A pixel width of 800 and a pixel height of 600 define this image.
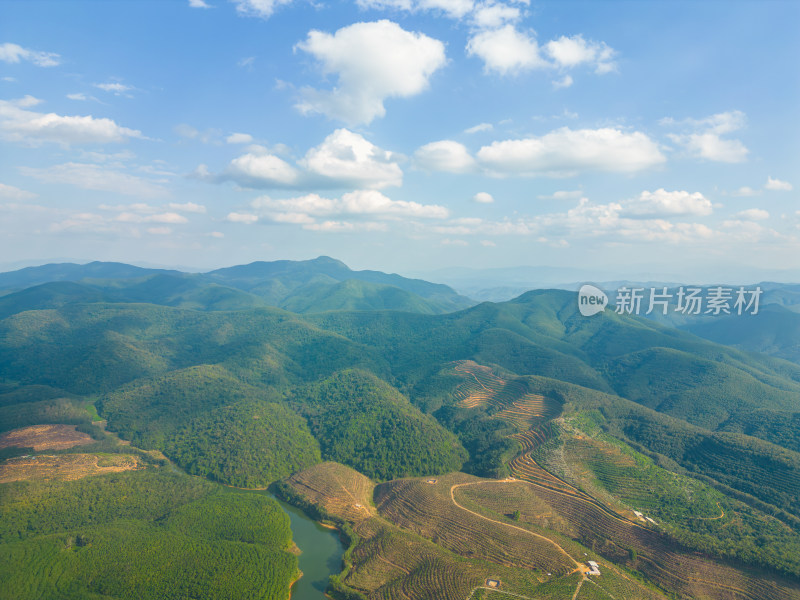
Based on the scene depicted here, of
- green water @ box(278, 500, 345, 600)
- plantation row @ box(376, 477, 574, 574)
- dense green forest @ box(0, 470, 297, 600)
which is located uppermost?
plantation row @ box(376, 477, 574, 574)

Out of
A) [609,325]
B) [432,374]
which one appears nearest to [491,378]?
[432,374]

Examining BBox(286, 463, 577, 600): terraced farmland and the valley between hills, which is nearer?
BBox(286, 463, 577, 600): terraced farmland

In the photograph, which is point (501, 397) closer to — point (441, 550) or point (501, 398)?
point (501, 398)

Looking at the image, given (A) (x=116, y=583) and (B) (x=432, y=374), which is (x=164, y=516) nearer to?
(A) (x=116, y=583)

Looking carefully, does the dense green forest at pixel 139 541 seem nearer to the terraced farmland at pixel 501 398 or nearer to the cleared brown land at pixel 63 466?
the cleared brown land at pixel 63 466

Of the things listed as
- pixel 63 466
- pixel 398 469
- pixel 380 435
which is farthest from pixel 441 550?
pixel 63 466

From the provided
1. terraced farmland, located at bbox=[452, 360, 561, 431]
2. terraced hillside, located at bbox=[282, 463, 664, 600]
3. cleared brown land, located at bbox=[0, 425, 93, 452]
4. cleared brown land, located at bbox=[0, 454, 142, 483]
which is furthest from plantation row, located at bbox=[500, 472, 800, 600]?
cleared brown land, located at bbox=[0, 425, 93, 452]

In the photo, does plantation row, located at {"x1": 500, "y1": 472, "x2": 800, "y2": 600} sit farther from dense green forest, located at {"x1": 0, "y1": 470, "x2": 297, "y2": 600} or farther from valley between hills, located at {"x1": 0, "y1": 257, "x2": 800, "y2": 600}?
dense green forest, located at {"x1": 0, "y1": 470, "x2": 297, "y2": 600}
